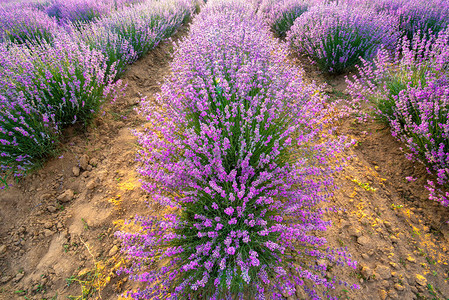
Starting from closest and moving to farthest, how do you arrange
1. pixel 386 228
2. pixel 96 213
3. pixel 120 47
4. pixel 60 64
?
pixel 386 228, pixel 96 213, pixel 60 64, pixel 120 47

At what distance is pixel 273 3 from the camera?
609 centimetres

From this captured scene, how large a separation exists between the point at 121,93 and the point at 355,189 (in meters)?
3.53

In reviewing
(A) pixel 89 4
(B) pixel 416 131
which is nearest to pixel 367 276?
(B) pixel 416 131

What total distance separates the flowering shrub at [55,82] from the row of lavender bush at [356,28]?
11.3 feet

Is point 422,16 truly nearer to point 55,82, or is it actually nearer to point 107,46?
point 107,46

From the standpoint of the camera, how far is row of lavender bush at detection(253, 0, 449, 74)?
11.7 feet

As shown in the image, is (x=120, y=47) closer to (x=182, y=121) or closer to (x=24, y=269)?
(x=182, y=121)

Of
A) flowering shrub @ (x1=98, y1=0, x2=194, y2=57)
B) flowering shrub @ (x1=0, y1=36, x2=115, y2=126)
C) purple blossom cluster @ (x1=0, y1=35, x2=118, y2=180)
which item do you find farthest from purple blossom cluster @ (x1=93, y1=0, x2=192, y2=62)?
purple blossom cluster @ (x1=0, y1=35, x2=118, y2=180)

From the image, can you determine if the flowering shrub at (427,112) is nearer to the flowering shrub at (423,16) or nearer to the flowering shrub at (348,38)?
the flowering shrub at (348,38)

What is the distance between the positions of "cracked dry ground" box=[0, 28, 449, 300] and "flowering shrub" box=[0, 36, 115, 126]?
324 mm

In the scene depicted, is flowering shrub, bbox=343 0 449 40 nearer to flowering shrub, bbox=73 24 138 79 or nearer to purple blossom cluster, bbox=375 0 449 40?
purple blossom cluster, bbox=375 0 449 40

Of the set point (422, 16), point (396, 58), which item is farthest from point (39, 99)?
point (422, 16)

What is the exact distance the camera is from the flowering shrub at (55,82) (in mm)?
2414

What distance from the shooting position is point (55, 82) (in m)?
2.45
